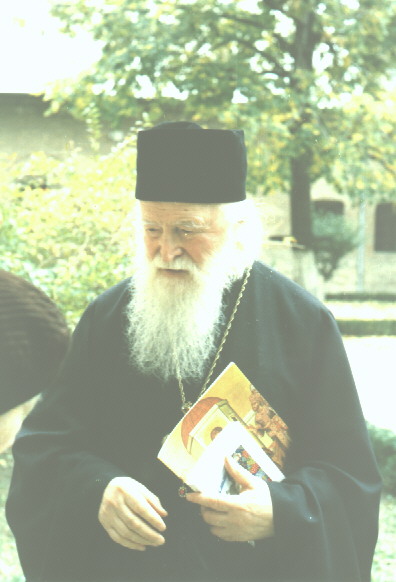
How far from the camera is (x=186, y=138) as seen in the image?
77.7 inches

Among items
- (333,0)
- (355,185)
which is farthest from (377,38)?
(355,185)

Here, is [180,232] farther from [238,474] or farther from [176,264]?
[238,474]

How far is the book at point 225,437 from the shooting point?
1794 millimetres

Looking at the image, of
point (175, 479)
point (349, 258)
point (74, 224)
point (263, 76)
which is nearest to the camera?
point (175, 479)

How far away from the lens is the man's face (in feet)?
6.38

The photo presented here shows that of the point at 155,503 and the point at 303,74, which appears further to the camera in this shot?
the point at 303,74

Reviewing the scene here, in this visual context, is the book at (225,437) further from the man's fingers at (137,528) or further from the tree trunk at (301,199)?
the tree trunk at (301,199)

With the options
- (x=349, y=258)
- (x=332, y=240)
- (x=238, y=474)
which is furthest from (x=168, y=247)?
(x=332, y=240)

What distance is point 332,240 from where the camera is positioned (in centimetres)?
830

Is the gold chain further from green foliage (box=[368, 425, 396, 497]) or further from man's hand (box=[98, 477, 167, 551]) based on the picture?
green foliage (box=[368, 425, 396, 497])

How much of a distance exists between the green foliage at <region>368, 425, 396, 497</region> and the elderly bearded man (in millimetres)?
2664

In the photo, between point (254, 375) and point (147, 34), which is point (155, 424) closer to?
point (254, 375)

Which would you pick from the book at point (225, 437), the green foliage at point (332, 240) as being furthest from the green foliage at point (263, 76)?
the green foliage at point (332, 240)

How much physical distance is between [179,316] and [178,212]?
0.32 m
